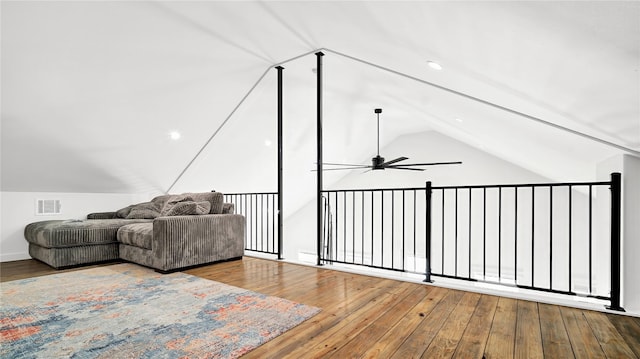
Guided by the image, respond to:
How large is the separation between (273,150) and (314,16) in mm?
3457

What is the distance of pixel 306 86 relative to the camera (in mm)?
4801

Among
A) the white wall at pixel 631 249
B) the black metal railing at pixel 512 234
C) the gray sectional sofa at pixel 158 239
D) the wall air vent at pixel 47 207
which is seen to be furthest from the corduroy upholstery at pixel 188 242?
the white wall at pixel 631 249

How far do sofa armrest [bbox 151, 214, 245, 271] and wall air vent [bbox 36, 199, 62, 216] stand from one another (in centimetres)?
227

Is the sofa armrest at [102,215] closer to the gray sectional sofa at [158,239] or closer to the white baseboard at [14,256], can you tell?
the gray sectional sofa at [158,239]

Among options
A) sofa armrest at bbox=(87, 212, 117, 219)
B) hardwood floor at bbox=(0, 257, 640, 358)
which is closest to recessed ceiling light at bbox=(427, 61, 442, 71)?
hardwood floor at bbox=(0, 257, 640, 358)

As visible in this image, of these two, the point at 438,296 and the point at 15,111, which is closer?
the point at 438,296

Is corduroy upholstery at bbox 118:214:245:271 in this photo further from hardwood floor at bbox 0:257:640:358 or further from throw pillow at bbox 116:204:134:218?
throw pillow at bbox 116:204:134:218

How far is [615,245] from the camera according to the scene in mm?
2135

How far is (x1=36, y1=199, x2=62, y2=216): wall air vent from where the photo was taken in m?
4.14

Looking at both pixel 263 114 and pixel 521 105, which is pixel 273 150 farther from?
pixel 521 105

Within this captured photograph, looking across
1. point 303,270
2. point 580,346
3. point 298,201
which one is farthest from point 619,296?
point 298,201

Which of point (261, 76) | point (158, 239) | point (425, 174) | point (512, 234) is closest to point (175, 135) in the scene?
point (261, 76)

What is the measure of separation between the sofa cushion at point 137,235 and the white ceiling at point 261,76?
1.14 m

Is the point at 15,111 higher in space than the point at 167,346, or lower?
higher
